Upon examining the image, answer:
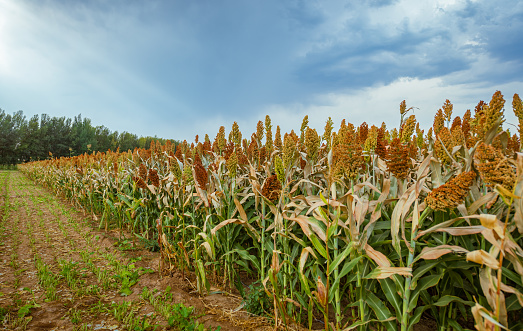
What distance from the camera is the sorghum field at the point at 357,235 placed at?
146 cm

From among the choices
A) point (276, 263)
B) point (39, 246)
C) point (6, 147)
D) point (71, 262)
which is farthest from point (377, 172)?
point (6, 147)

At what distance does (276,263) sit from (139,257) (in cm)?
291

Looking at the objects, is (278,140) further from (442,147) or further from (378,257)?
(378,257)

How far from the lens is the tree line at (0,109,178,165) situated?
140 feet

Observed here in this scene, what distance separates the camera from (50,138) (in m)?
50.2

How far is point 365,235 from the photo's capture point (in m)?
1.75

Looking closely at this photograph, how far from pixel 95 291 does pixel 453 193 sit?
12.2 ft

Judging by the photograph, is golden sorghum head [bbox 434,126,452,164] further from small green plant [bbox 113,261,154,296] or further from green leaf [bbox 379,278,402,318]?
small green plant [bbox 113,261,154,296]

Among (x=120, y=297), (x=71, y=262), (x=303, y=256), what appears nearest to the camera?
(x=303, y=256)

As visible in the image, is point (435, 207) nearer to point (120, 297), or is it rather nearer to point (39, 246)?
point (120, 297)

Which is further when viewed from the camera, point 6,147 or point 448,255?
point 6,147

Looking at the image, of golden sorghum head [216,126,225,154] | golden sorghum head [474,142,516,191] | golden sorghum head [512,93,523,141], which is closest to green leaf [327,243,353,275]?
golden sorghum head [474,142,516,191]

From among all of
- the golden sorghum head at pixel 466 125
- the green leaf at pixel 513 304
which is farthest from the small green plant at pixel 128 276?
the golden sorghum head at pixel 466 125

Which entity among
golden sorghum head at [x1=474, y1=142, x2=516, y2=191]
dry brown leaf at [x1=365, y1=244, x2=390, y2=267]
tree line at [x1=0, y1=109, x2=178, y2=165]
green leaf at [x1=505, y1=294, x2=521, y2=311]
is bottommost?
green leaf at [x1=505, y1=294, x2=521, y2=311]
